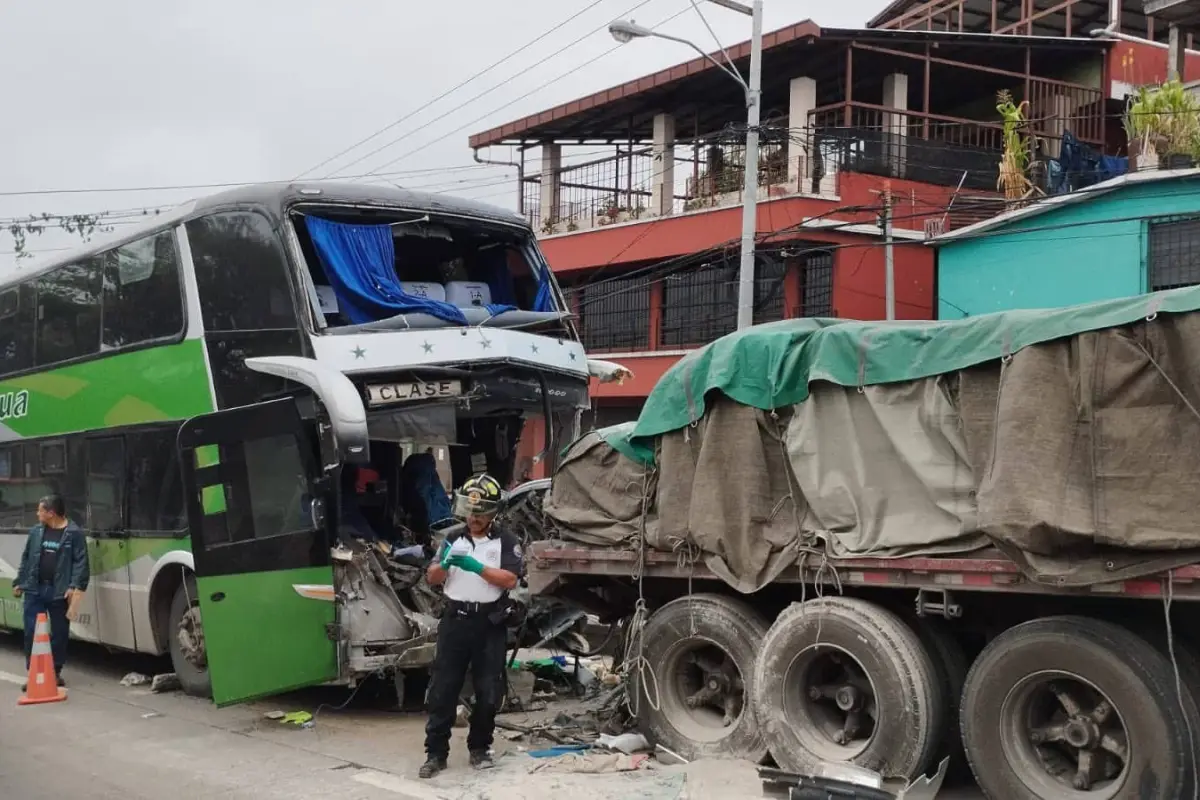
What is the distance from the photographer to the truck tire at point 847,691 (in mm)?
6188

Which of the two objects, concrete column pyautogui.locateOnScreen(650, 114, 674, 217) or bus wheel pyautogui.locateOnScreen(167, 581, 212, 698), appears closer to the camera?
bus wheel pyautogui.locateOnScreen(167, 581, 212, 698)

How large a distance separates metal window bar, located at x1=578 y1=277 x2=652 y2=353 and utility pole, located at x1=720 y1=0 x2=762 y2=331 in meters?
8.01

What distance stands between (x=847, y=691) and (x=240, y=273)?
5.74m

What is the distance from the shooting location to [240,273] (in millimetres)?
9320

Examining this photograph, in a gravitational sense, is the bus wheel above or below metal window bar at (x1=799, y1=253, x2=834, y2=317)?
below

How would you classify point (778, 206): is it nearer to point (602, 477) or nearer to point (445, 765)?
point (602, 477)

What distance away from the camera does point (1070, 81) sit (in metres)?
23.8

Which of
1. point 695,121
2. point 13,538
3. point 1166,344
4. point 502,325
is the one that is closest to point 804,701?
point 1166,344

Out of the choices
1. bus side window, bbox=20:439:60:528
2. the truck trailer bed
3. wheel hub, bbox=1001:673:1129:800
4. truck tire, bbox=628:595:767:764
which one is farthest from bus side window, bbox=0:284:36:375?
wheel hub, bbox=1001:673:1129:800

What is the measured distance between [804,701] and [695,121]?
20.1 metres

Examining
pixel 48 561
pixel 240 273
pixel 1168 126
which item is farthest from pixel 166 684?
pixel 1168 126

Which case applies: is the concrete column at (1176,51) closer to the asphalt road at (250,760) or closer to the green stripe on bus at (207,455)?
the asphalt road at (250,760)

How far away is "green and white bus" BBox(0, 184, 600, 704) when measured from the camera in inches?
341

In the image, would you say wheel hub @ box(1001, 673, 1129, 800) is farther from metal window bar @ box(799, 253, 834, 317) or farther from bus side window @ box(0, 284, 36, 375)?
metal window bar @ box(799, 253, 834, 317)
